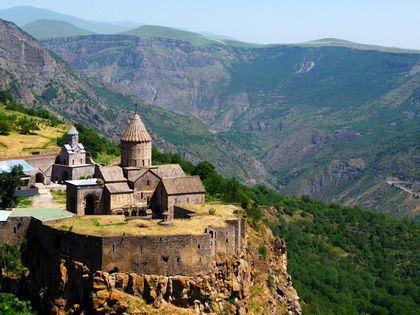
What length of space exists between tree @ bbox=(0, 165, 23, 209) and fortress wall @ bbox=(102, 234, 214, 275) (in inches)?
695

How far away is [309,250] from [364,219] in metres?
30.3

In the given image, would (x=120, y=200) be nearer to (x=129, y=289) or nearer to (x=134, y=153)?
(x=134, y=153)

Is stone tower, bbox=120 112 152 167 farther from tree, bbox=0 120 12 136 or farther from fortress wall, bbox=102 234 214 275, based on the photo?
tree, bbox=0 120 12 136

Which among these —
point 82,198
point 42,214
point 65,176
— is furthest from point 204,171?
point 42,214

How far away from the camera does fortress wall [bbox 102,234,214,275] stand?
44.3 meters

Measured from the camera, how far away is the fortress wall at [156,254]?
4431 cm

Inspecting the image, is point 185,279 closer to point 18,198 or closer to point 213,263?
point 213,263

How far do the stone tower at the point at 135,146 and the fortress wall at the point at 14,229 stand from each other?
1514 cm

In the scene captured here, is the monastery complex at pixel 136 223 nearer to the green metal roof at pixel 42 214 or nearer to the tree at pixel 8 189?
the green metal roof at pixel 42 214

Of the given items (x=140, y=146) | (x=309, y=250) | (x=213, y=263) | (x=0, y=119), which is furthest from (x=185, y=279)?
(x=309, y=250)

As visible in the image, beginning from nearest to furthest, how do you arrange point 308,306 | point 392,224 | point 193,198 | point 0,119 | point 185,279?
point 185,279
point 193,198
point 308,306
point 0,119
point 392,224

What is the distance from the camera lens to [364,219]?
136 meters

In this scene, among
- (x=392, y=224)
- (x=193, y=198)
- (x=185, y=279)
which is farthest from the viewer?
(x=392, y=224)

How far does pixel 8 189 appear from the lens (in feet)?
190
